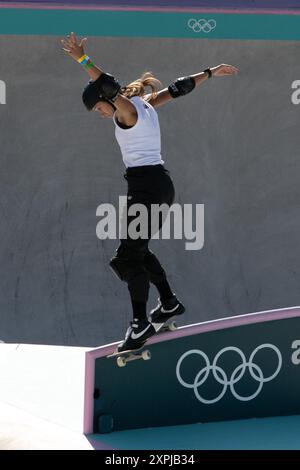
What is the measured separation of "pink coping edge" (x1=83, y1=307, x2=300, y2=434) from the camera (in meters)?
5.70

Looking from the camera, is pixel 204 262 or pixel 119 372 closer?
pixel 119 372

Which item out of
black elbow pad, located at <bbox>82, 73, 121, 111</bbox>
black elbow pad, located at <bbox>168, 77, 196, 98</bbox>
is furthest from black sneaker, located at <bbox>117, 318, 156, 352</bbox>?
black elbow pad, located at <bbox>168, 77, 196, 98</bbox>

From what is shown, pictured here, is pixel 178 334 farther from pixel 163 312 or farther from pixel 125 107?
pixel 125 107

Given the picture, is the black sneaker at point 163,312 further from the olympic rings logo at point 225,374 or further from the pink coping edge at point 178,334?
the olympic rings logo at point 225,374

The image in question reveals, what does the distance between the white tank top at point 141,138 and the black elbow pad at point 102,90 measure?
221 millimetres

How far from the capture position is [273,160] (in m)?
10.9

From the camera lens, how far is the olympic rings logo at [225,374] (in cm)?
593

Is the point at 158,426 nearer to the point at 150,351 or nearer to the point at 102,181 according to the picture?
the point at 150,351

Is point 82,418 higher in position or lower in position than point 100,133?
lower

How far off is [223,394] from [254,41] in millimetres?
6035

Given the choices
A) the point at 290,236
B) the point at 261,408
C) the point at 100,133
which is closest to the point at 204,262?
the point at 290,236

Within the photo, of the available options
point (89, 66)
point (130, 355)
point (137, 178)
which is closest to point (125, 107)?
point (89, 66)

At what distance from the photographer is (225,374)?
5973mm

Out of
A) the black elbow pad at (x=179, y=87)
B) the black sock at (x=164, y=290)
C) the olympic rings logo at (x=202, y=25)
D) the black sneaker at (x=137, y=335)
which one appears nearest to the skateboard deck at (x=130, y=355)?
the black sneaker at (x=137, y=335)
